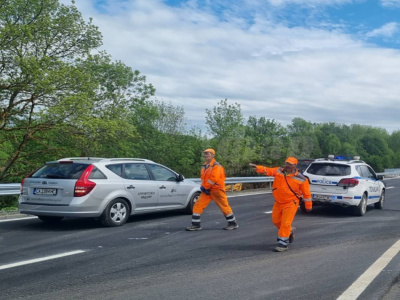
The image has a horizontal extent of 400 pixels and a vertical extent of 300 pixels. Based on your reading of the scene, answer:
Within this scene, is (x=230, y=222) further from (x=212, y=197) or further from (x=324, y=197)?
(x=324, y=197)

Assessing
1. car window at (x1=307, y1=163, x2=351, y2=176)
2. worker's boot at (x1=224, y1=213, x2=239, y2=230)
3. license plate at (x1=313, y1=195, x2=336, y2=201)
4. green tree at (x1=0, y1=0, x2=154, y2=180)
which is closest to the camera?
worker's boot at (x1=224, y1=213, x2=239, y2=230)

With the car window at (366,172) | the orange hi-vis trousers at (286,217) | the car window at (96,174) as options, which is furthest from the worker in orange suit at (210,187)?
the car window at (366,172)

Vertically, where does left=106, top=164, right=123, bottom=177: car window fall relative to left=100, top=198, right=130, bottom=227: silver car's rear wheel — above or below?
above

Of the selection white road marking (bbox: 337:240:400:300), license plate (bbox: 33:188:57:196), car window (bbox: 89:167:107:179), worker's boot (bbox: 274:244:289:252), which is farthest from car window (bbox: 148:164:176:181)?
white road marking (bbox: 337:240:400:300)

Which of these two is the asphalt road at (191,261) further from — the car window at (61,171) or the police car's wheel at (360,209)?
the police car's wheel at (360,209)

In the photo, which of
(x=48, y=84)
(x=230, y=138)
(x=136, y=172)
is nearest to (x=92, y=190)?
(x=136, y=172)

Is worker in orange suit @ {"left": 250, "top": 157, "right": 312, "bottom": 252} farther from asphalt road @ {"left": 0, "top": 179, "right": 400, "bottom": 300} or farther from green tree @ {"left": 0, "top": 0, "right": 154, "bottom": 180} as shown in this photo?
green tree @ {"left": 0, "top": 0, "right": 154, "bottom": 180}

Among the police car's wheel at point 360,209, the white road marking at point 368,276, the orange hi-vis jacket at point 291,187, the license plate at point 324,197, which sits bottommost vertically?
the white road marking at point 368,276

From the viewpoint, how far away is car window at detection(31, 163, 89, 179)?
925 centimetres

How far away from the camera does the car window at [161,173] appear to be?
36.1 ft

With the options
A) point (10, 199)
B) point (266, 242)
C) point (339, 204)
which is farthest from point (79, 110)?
point (266, 242)

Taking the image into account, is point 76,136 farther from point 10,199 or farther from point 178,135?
point 178,135

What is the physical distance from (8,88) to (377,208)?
59.7 feet

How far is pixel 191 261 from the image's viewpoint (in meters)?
6.66
